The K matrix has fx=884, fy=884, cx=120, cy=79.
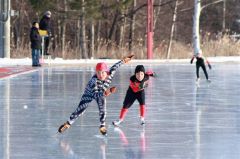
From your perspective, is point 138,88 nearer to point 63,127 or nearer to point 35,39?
point 63,127

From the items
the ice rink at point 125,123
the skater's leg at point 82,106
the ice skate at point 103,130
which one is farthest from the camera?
the skater's leg at point 82,106

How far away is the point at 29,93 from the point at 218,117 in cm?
635

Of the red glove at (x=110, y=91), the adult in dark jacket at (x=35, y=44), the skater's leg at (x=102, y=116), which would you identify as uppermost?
the adult in dark jacket at (x=35, y=44)

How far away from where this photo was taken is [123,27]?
2029 inches

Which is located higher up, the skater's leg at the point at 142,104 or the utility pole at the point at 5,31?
the utility pole at the point at 5,31

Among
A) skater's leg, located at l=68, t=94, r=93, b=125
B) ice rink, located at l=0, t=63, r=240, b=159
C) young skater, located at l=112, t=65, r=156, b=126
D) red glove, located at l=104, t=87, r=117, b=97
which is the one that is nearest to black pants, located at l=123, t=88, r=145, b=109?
young skater, located at l=112, t=65, r=156, b=126

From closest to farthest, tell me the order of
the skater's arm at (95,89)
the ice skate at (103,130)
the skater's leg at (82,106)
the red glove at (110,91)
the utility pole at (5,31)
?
the ice skate at (103,130), the red glove at (110,91), the skater's arm at (95,89), the skater's leg at (82,106), the utility pole at (5,31)

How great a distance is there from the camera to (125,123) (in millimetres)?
15008

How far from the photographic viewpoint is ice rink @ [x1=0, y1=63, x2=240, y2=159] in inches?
458

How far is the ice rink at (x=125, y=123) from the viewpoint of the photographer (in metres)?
11.6

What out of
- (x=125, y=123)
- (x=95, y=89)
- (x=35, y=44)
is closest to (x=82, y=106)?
(x=95, y=89)

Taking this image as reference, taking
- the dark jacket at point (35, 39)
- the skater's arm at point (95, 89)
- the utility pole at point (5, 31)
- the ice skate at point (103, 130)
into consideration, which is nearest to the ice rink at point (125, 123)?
the ice skate at point (103, 130)

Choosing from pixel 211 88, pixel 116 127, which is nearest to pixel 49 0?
pixel 211 88

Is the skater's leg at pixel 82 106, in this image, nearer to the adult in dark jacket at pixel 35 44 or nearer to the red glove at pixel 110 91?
the red glove at pixel 110 91
